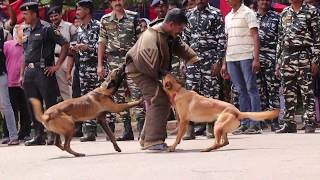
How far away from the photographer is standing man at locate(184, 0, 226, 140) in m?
11.3

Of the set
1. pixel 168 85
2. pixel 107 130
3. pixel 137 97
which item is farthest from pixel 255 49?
pixel 107 130

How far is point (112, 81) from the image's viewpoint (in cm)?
950

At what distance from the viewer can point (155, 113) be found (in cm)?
878

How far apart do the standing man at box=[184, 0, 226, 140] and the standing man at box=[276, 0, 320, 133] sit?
94 cm

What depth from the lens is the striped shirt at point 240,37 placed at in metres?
11.3

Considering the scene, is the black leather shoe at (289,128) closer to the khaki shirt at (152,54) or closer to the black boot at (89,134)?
the black boot at (89,134)

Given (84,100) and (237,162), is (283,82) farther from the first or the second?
(237,162)

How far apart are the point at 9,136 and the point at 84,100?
352 cm

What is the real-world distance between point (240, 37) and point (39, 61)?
3.00 meters

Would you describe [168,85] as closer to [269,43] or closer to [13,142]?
[269,43]

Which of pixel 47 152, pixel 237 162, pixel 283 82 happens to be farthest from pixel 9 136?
pixel 237 162

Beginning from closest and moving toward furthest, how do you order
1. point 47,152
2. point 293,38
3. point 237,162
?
point 237,162 < point 47,152 < point 293,38

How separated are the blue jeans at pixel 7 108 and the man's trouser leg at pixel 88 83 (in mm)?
1206

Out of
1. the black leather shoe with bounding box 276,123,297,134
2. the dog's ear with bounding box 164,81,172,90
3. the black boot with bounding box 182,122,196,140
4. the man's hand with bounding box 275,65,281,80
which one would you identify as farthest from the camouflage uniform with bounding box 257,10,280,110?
the dog's ear with bounding box 164,81,172,90
